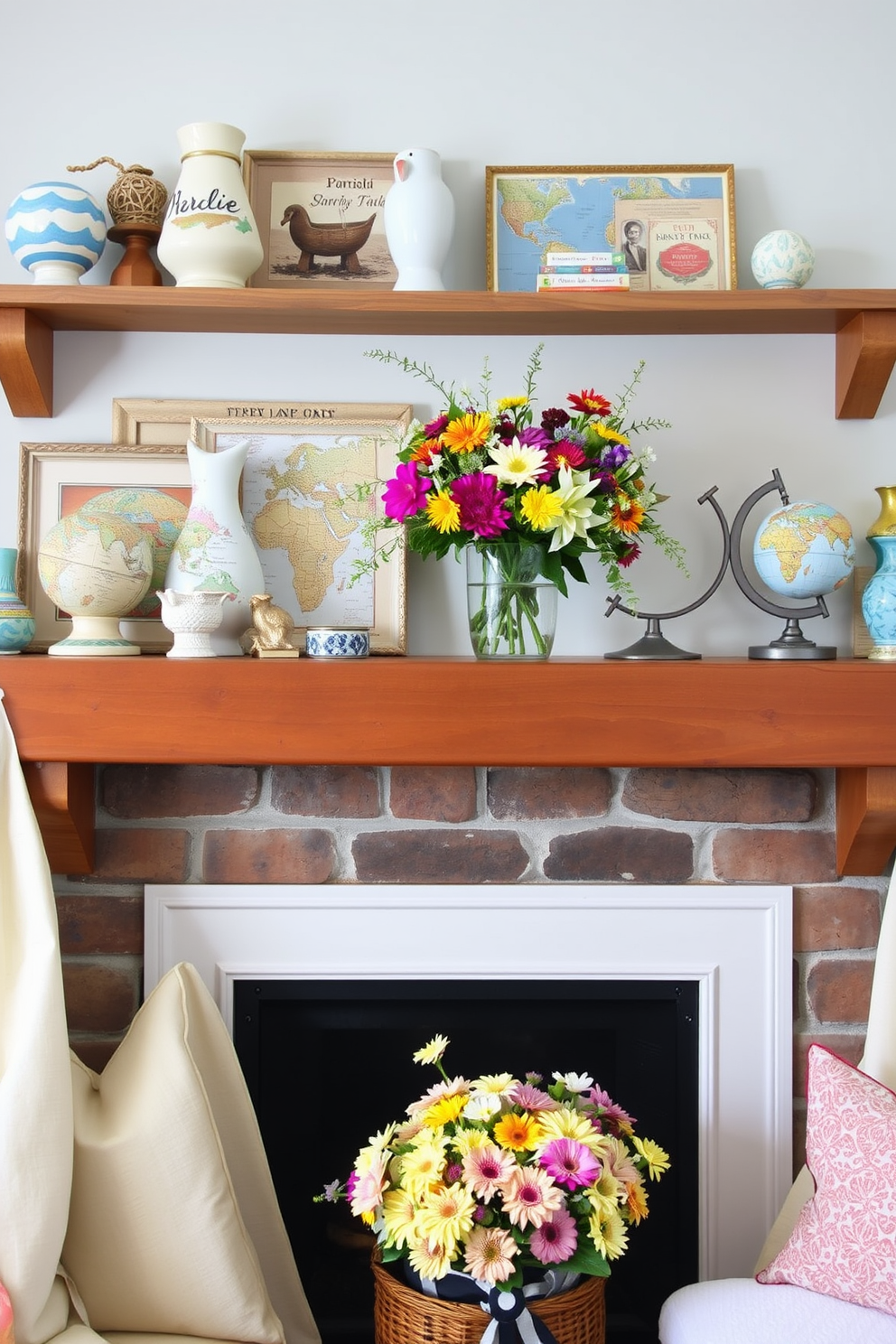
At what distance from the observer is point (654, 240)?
5.13 feet

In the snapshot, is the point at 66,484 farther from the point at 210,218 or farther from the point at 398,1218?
the point at 398,1218

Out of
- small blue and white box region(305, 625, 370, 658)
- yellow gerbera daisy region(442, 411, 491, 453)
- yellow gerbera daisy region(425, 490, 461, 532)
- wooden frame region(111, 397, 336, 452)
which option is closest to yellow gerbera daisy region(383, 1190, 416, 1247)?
small blue and white box region(305, 625, 370, 658)

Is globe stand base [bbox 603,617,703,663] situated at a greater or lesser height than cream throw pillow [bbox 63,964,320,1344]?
greater

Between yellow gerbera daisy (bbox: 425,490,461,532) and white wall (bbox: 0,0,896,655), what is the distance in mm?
239

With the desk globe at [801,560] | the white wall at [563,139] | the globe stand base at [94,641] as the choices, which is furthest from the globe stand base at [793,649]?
the globe stand base at [94,641]

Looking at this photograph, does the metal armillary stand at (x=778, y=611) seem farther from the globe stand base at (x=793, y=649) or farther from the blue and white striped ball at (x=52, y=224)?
the blue and white striped ball at (x=52, y=224)

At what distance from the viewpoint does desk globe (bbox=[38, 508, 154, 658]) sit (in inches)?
55.4

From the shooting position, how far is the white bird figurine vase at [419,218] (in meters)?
1.46

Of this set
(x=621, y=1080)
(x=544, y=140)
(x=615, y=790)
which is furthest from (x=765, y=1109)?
(x=544, y=140)

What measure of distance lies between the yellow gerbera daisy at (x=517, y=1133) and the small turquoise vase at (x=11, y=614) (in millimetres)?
853

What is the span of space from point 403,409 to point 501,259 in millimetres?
254

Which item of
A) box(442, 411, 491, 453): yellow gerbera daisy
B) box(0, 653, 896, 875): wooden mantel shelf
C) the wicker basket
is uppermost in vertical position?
box(442, 411, 491, 453): yellow gerbera daisy

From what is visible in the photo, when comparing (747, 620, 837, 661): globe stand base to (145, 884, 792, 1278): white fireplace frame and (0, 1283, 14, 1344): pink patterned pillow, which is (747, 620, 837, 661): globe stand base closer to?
(145, 884, 792, 1278): white fireplace frame

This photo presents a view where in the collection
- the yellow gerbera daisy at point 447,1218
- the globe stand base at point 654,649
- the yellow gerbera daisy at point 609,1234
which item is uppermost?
the globe stand base at point 654,649
